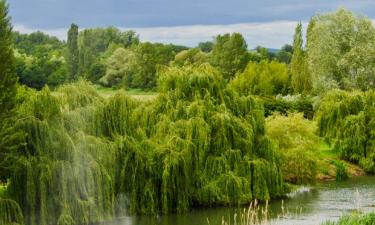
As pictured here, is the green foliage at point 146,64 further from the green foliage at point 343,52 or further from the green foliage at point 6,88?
the green foliage at point 6,88

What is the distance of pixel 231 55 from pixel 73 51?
28348 mm

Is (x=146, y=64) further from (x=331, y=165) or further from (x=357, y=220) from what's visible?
(x=357, y=220)

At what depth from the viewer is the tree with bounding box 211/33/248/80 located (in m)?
97.2

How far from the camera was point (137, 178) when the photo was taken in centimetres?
2969

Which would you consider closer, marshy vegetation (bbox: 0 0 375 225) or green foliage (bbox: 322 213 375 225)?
green foliage (bbox: 322 213 375 225)

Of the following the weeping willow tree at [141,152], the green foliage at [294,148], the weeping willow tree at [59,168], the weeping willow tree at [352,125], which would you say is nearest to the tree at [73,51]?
the weeping willow tree at [352,125]

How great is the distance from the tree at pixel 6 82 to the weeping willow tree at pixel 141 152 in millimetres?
928

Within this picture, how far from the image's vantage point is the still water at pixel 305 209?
93.2ft

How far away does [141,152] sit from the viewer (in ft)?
98.3

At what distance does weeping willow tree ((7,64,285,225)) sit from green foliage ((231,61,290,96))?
44.0m

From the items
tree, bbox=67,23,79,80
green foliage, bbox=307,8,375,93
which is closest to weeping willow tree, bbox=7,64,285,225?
green foliage, bbox=307,8,375,93

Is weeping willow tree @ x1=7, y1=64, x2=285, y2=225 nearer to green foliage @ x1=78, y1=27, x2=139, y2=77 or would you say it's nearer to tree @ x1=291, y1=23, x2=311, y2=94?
tree @ x1=291, y1=23, x2=311, y2=94

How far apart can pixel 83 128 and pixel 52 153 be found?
2147mm

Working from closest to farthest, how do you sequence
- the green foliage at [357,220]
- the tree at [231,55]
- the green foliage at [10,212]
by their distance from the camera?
the green foliage at [357,220], the green foliage at [10,212], the tree at [231,55]
